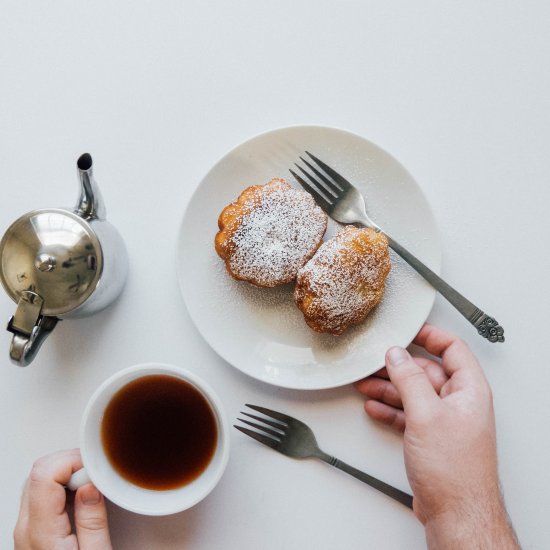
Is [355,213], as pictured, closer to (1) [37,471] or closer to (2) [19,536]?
(1) [37,471]

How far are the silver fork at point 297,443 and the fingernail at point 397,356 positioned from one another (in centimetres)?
28

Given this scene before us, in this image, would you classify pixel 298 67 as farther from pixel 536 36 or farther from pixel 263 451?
pixel 263 451

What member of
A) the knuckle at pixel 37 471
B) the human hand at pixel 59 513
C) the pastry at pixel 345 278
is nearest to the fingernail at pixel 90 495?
the human hand at pixel 59 513

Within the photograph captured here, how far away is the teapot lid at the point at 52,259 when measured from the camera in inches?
49.4

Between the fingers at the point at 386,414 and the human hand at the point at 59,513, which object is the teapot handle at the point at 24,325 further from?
the fingers at the point at 386,414

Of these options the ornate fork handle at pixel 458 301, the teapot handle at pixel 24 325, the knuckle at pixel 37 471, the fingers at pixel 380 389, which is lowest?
the knuckle at pixel 37 471

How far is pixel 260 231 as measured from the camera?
54.9 inches

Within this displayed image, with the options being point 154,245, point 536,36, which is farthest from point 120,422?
point 536,36

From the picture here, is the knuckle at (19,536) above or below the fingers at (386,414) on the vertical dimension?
below

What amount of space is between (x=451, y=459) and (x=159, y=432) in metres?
0.66

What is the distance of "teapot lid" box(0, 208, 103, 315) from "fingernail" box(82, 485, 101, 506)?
413mm

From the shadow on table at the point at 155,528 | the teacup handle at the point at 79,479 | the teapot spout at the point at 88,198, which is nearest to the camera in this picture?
the teapot spout at the point at 88,198

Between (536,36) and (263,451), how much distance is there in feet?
4.14

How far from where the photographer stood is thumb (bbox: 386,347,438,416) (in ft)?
4.17
